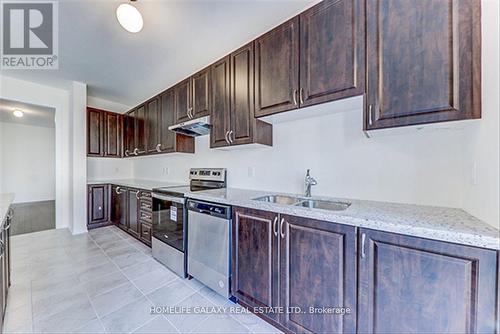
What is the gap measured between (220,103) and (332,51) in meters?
1.25

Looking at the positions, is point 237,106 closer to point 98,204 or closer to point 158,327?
point 158,327

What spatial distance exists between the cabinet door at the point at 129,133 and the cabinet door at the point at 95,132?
407 millimetres

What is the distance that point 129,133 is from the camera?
4242mm

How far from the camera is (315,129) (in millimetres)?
1997

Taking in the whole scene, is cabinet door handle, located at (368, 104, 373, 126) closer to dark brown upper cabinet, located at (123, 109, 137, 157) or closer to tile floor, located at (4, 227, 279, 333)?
tile floor, located at (4, 227, 279, 333)

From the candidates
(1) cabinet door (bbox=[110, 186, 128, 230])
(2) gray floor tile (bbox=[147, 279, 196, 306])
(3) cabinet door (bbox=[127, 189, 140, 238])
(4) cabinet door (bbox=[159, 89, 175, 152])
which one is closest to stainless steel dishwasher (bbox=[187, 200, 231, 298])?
(2) gray floor tile (bbox=[147, 279, 196, 306])

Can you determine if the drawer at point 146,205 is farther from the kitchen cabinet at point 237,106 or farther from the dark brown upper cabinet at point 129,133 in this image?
the dark brown upper cabinet at point 129,133

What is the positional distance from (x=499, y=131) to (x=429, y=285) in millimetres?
752

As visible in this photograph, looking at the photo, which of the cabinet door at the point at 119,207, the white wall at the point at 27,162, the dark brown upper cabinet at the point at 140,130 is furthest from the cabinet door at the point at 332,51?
the white wall at the point at 27,162

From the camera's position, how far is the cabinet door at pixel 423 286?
88 cm

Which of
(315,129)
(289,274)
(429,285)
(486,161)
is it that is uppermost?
(315,129)

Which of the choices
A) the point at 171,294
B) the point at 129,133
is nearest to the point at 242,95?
the point at 171,294

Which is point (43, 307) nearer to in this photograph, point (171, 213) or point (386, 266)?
point (171, 213)

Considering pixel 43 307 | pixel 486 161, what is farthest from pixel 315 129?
pixel 43 307
